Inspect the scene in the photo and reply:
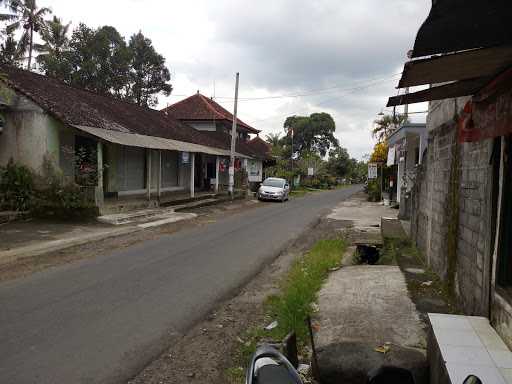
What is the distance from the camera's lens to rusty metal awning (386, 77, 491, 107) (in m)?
4.02

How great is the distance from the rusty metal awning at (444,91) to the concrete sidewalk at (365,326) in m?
2.50

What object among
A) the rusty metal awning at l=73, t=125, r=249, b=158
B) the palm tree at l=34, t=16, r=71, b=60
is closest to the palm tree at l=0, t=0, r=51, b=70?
the palm tree at l=34, t=16, r=71, b=60

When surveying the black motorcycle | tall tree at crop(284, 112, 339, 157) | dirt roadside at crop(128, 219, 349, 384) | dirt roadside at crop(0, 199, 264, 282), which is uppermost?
tall tree at crop(284, 112, 339, 157)

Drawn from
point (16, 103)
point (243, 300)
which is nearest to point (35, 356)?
point (243, 300)

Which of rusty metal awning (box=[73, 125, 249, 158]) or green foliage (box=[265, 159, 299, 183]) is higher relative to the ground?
rusty metal awning (box=[73, 125, 249, 158])

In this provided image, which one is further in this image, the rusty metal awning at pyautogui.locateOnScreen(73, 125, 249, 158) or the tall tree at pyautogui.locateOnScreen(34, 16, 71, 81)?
the tall tree at pyautogui.locateOnScreen(34, 16, 71, 81)

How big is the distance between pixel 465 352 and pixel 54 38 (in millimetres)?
39036

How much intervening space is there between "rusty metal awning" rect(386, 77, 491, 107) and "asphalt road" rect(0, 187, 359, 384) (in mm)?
3772

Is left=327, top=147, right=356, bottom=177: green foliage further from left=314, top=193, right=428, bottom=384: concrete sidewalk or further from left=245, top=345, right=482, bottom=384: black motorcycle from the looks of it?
left=245, top=345, right=482, bottom=384: black motorcycle

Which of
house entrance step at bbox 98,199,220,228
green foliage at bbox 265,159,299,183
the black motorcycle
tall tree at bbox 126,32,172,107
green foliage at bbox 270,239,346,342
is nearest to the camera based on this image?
the black motorcycle

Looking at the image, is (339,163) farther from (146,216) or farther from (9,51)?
(146,216)

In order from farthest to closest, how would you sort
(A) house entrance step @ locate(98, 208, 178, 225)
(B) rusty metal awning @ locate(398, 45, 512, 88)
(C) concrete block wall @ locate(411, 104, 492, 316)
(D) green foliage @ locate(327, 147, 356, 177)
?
(D) green foliage @ locate(327, 147, 356, 177)
(A) house entrance step @ locate(98, 208, 178, 225)
(C) concrete block wall @ locate(411, 104, 492, 316)
(B) rusty metal awning @ locate(398, 45, 512, 88)

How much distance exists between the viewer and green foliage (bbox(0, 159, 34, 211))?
44.4ft

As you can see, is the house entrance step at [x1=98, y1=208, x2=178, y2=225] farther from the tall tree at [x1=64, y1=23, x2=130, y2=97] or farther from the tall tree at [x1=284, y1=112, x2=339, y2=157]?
the tall tree at [x1=284, y1=112, x2=339, y2=157]
